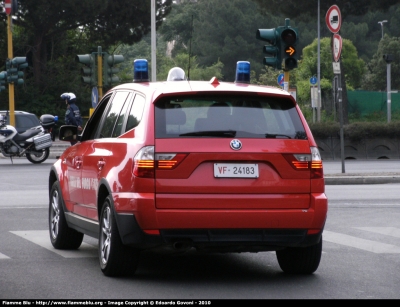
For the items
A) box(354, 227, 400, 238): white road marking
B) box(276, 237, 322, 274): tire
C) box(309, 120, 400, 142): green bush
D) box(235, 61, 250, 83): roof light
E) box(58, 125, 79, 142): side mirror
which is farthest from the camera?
box(309, 120, 400, 142): green bush

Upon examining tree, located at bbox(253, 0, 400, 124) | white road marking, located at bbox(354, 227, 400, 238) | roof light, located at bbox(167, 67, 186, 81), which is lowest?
white road marking, located at bbox(354, 227, 400, 238)

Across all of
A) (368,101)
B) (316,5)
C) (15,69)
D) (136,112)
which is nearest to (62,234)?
(136,112)

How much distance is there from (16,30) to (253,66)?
4573cm

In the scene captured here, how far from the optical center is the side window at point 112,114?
8.78m

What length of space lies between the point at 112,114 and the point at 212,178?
1689mm

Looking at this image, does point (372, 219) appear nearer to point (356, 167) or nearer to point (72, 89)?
point (356, 167)

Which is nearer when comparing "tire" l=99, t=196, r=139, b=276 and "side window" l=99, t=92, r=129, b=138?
"tire" l=99, t=196, r=139, b=276

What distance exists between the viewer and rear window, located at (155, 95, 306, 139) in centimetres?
776

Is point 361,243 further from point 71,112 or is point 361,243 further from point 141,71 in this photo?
point 71,112

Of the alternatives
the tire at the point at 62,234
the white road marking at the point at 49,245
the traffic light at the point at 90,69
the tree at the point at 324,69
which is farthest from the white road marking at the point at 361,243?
the tree at the point at 324,69

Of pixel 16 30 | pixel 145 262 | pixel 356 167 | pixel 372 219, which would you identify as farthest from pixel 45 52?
pixel 145 262

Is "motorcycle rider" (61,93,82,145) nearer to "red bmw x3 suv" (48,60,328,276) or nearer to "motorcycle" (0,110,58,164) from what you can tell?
"motorcycle" (0,110,58,164)

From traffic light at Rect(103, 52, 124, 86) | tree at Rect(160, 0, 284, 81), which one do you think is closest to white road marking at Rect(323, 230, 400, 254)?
traffic light at Rect(103, 52, 124, 86)

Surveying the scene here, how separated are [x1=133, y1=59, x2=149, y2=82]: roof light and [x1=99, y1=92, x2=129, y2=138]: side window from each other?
211 millimetres
